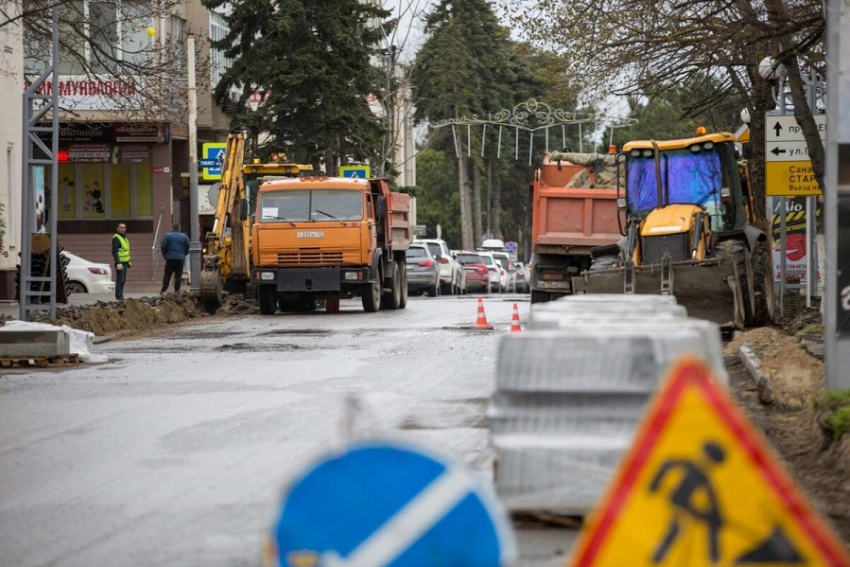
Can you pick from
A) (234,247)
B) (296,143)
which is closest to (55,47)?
(234,247)

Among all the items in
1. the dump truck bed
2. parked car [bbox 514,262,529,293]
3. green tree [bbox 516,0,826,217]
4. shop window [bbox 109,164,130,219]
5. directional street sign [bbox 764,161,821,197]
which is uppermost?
green tree [bbox 516,0,826,217]

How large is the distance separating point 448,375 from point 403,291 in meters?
18.5

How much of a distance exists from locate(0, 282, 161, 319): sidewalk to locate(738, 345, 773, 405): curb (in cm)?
1114

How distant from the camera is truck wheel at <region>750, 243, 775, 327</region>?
2178cm

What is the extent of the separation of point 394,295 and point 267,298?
131 inches

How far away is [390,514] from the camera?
427cm

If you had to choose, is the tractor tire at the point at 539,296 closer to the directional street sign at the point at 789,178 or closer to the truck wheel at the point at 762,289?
the directional street sign at the point at 789,178

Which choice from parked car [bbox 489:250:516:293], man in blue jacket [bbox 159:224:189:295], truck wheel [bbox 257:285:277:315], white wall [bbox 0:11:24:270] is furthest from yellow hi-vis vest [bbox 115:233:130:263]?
parked car [bbox 489:250:516:293]

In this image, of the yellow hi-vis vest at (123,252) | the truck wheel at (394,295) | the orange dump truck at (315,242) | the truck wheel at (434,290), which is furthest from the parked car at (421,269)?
the orange dump truck at (315,242)

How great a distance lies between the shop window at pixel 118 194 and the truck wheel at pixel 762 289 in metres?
35.6

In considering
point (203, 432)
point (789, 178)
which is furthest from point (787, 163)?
point (203, 432)

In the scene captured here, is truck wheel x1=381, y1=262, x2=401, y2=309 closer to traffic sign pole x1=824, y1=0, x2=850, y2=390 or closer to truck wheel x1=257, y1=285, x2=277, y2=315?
truck wheel x1=257, y1=285, x2=277, y2=315

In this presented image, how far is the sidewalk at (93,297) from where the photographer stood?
29562 mm

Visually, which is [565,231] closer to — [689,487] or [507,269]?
[689,487]
